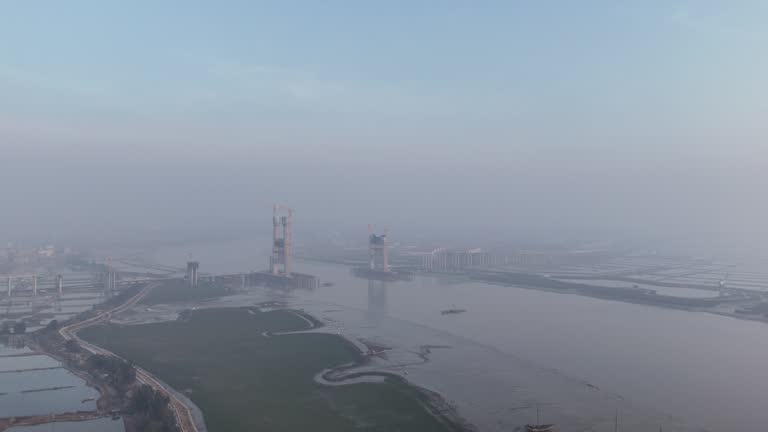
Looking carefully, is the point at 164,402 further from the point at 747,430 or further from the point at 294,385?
the point at 747,430

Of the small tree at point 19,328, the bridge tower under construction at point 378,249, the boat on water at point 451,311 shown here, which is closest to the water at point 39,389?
the small tree at point 19,328

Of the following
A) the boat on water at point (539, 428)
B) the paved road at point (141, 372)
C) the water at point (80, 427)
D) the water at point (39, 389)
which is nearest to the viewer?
the boat on water at point (539, 428)

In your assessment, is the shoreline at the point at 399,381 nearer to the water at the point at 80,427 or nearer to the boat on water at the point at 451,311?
the water at the point at 80,427

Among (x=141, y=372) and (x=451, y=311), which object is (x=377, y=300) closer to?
(x=451, y=311)

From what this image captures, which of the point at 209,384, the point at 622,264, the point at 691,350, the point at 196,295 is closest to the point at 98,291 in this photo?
the point at 196,295

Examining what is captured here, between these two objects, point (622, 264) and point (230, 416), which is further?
point (622, 264)

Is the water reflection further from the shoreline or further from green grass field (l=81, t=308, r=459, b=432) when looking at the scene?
the shoreline

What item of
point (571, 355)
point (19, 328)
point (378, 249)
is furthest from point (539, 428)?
point (378, 249)
